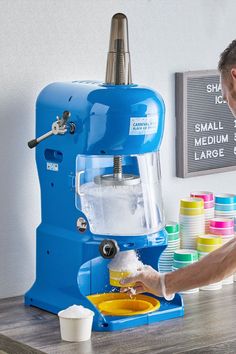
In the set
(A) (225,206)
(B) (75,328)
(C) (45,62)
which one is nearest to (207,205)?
(A) (225,206)

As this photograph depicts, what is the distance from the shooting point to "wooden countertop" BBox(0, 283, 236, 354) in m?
2.21

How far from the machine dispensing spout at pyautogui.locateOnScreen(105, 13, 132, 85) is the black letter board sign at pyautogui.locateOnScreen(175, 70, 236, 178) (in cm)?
53

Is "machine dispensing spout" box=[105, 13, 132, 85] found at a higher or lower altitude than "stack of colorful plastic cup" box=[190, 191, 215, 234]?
higher

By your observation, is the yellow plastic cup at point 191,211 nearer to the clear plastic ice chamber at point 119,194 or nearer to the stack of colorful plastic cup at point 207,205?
the stack of colorful plastic cup at point 207,205

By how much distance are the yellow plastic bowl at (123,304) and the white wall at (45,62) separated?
11.0 inches

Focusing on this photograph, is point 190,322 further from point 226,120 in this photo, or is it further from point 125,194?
point 226,120

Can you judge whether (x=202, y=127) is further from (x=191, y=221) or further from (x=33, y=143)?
(x=33, y=143)

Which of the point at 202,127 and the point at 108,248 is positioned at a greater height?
the point at 202,127

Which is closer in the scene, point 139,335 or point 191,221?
point 139,335

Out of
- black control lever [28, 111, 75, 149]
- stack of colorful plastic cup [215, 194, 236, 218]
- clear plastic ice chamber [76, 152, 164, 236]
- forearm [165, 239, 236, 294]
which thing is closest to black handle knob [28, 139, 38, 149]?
black control lever [28, 111, 75, 149]

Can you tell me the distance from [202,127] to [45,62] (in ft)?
1.93

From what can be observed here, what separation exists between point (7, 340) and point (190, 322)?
458 millimetres

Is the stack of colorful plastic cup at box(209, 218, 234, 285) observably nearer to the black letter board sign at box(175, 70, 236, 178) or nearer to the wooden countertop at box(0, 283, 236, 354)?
the black letter board sign at box(175, 70, 236, 178)

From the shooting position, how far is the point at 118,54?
7.88ft
